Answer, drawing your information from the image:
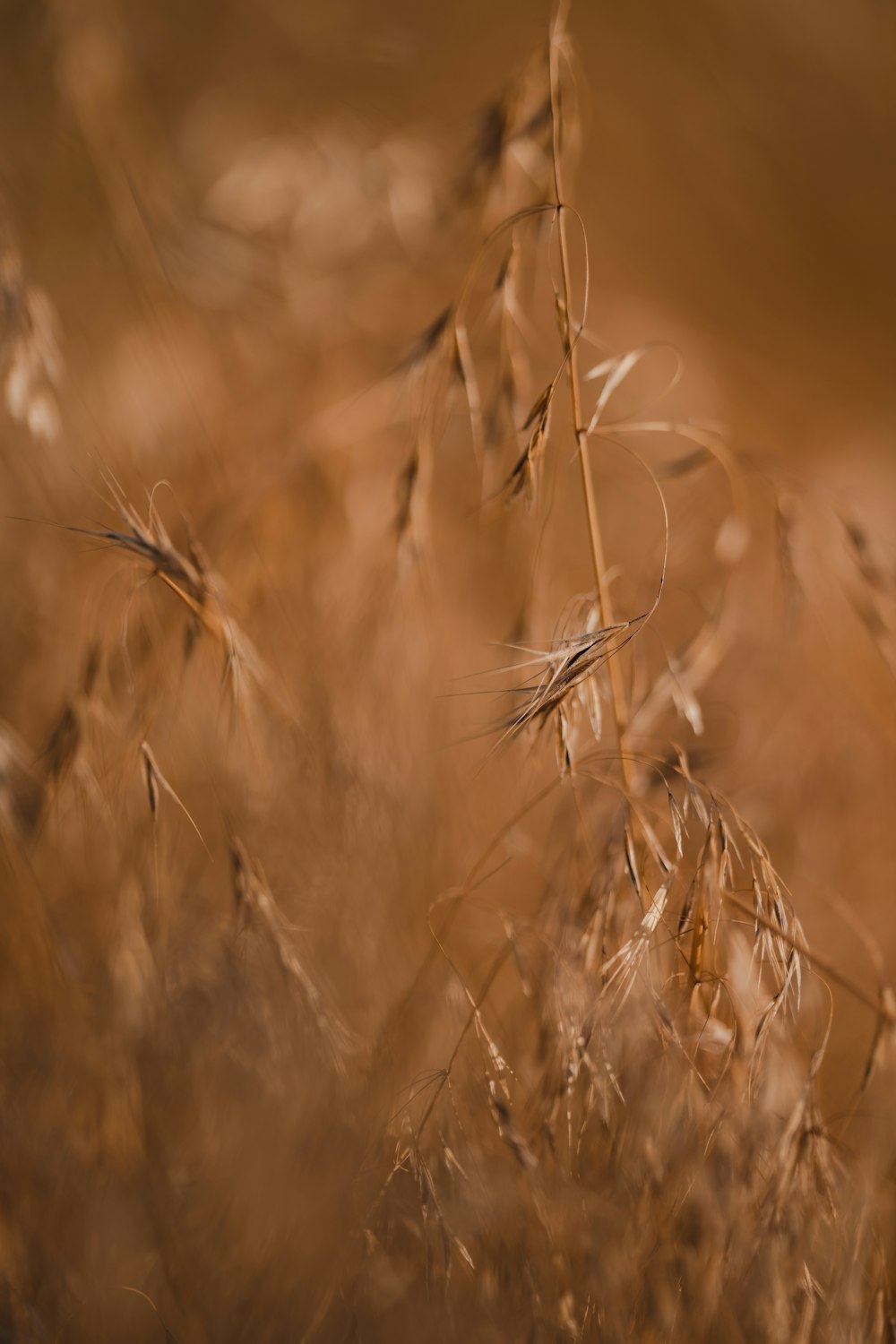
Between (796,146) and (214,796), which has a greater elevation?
(796,146)

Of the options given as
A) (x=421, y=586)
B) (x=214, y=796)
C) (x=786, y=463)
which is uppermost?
(x=786, y=463)

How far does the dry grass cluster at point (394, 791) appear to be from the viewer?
1.64 feet

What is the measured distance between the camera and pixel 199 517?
0.83 m

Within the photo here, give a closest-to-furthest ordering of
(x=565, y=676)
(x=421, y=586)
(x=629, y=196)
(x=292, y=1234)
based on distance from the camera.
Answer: (x=565, y=676)
(x=292, y=1234)
(x=421, y=586)
(x=629, y=196)

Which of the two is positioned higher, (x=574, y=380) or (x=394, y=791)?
(x=574, y=380)

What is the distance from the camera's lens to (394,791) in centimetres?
76

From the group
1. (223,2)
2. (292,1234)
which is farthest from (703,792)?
(223,2)

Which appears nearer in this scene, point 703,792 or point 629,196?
point 703,792

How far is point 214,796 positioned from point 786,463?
77cm

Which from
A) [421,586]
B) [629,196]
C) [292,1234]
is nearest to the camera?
[292,1234]

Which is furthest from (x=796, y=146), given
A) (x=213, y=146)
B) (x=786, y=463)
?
(x=213, y=146)

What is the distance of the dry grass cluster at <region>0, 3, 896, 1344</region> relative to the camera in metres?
0.50

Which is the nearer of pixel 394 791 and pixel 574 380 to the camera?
pixel 574 380

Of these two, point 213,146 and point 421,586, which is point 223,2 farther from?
point 421,586
